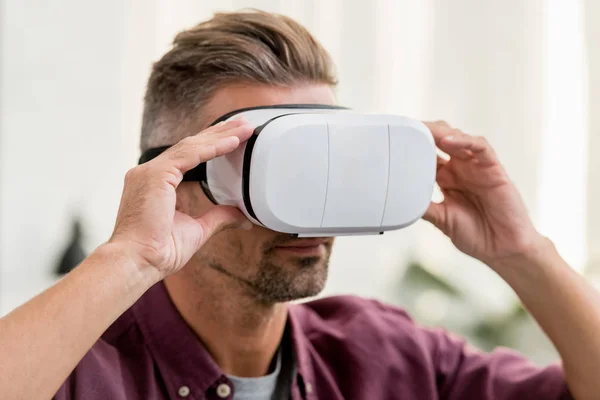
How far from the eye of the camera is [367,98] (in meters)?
1.85

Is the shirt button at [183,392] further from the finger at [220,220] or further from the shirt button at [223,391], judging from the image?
the finger at [220,220]

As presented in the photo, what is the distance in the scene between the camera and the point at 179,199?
122cm

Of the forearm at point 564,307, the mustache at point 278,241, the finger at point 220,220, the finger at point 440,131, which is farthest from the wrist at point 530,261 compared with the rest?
the finger at point 220,220

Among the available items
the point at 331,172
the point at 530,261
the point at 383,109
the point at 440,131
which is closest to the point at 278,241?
the point at 331,172

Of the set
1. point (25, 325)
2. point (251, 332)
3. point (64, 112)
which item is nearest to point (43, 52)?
point (64, 112)

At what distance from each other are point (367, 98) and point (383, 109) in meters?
0.05

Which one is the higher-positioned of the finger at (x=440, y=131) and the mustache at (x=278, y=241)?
the finger at (x=440, y=131)

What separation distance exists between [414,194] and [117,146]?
0.91 m

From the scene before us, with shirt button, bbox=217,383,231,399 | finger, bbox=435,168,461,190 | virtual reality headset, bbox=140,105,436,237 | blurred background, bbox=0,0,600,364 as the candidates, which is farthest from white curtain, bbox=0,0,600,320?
virtual reality headset, bbox=140,105,436,237

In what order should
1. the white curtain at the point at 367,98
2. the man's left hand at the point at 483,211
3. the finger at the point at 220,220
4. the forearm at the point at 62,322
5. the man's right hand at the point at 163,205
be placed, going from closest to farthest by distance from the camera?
the forearm at the point at 62,322 → the man's right hand at the point at 163,205 → the finger at the point at 220,220 → the man's left hand at the point at 483,211 → the white curtain at the point at 367,98

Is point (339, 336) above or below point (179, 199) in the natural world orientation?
below

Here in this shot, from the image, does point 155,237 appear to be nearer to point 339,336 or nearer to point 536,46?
point 339,336

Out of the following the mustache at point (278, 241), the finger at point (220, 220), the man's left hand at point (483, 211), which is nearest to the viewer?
→ the finger at point (220, 220)

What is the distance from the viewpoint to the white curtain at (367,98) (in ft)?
5.32
